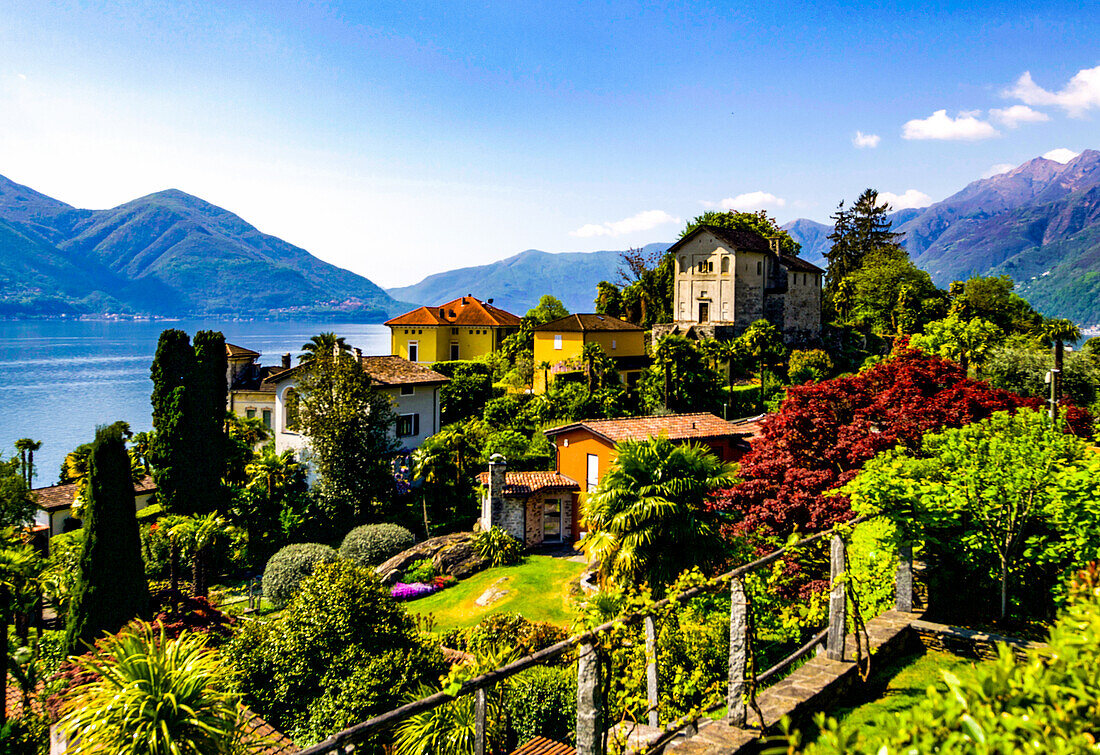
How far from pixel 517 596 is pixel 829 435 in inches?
542

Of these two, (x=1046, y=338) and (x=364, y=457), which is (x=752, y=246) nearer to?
(x=1046, y=338)

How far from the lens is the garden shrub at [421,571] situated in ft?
93.5

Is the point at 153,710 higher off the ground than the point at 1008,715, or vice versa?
the point at 1008,715

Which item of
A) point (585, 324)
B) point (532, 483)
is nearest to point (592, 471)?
point (532, 483)

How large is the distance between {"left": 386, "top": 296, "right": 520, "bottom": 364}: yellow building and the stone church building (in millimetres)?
22766

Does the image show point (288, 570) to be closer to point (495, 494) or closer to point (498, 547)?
point (498, 547)

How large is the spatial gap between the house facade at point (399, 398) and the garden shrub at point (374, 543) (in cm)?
802

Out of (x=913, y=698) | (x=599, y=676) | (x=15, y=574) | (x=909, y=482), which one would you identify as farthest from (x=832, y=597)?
(x=15, y=574)

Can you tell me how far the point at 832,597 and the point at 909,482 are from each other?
2174 mm

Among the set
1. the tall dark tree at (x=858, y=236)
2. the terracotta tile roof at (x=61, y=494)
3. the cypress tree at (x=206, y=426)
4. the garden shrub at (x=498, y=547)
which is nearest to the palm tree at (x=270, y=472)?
the cypress tree at (x=206, y=426)

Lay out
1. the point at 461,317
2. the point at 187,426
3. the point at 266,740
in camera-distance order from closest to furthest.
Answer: the point at 266,740
the point at 187,426
the point at 461,317

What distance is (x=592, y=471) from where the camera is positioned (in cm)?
3231

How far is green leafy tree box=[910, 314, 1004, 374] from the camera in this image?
38.6 meters

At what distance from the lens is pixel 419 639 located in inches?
536
